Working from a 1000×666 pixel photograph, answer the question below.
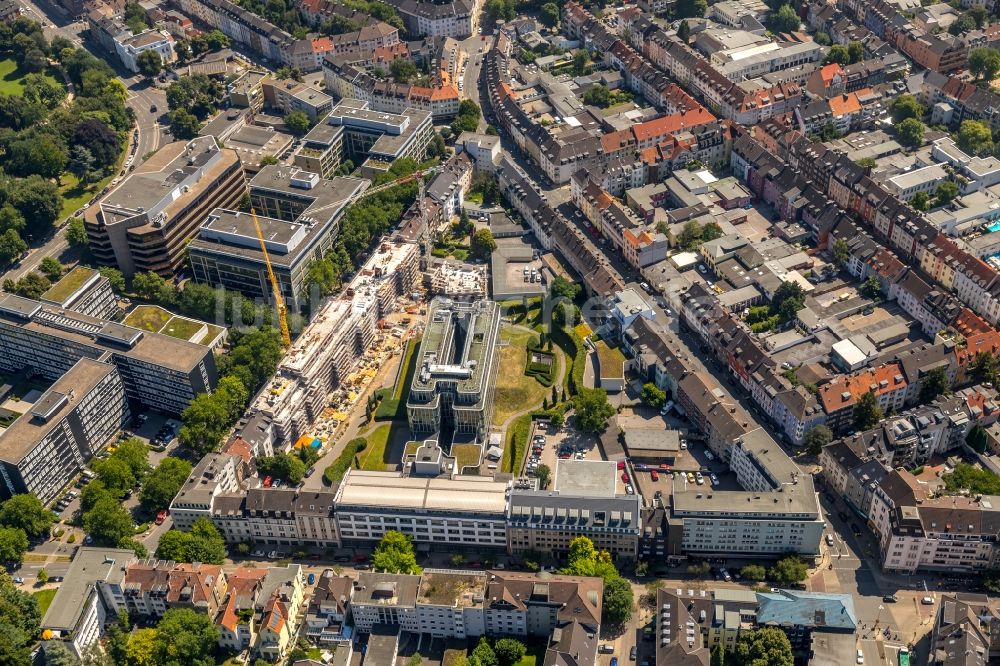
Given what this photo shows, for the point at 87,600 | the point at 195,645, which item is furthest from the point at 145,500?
the point at 195,645

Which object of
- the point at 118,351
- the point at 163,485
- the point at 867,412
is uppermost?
the point at 118,351

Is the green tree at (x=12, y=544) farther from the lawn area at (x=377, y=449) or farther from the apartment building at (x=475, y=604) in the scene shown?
the apartment building at (x=475, y=604)

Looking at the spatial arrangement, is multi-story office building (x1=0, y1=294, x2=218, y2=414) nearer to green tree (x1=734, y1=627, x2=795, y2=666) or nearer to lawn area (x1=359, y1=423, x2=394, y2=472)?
lawn area (x1=359, y1=423, x2=394, y2=472)

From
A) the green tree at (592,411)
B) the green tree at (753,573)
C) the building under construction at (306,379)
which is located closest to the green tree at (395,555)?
the building under construction at (306,379)

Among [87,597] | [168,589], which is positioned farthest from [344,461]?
[87,597]

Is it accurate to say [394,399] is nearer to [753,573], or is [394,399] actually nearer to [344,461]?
[344,461]

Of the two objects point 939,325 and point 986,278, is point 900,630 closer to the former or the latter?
point 939,325

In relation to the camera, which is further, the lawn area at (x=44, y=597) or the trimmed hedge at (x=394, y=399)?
the trimmed hedge at (x=394, y=399)
